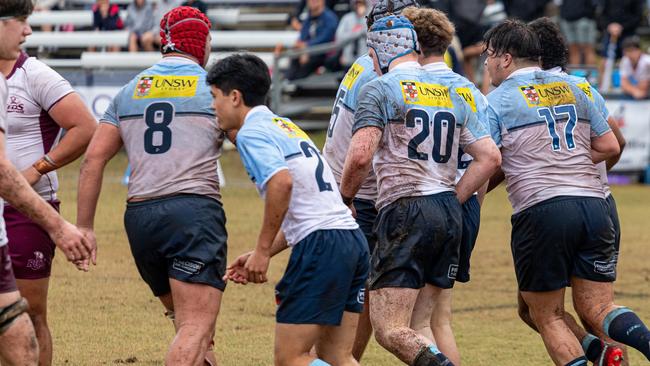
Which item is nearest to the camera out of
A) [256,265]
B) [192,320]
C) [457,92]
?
[256,265]

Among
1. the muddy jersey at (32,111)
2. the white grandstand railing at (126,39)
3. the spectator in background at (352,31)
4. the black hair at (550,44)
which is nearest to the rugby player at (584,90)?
the black hair at (550,44)

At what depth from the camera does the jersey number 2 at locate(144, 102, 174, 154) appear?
614 cm

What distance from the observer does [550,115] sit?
6734 mm

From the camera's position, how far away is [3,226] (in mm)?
5320

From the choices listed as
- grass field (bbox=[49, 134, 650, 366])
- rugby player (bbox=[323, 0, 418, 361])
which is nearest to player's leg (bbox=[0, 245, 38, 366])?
grass field (bbox=[49, 134, 650, 366])

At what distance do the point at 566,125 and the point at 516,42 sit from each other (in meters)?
0.58

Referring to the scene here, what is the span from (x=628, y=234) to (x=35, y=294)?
907 centimetres

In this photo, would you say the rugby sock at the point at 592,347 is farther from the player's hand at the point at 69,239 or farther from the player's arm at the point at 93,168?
the player's hand at the point at 69,239

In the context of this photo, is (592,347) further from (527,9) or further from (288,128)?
(527,9)

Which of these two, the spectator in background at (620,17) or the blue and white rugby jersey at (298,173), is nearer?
the blue and white rugby jersey at (298,173)

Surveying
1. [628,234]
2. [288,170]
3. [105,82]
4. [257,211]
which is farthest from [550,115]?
[105,82]

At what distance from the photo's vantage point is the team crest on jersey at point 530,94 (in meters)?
6.76

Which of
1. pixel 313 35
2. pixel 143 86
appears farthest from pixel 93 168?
pixel 313 35

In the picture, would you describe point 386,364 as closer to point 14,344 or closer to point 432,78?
point 432,78
